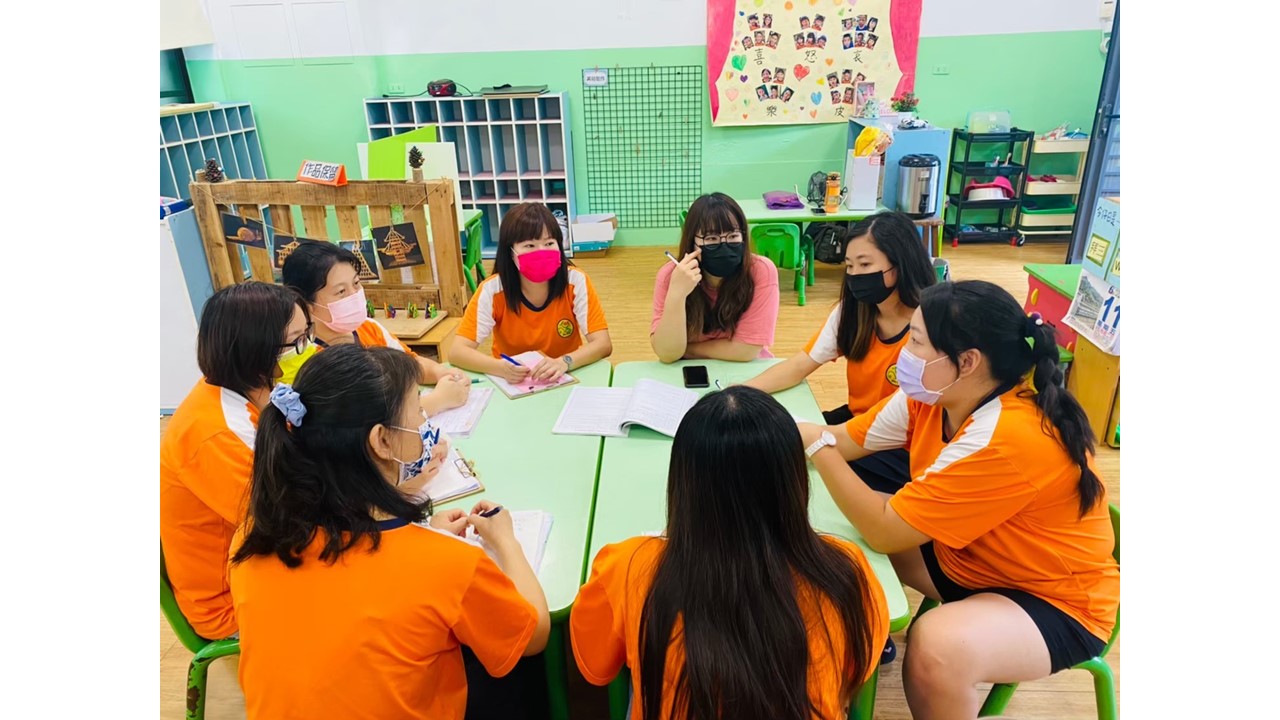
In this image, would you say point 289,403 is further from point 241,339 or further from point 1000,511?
point 1000,511

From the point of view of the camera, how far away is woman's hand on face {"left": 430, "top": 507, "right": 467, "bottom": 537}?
4.76ft

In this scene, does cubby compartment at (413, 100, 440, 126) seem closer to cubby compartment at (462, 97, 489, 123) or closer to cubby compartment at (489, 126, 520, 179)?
cubby compartment at (462, 97, 489, 123)

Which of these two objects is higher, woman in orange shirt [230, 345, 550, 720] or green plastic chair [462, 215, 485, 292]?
woman in orange shirt [230, 345, 550, 720]

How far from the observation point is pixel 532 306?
8.77 ft

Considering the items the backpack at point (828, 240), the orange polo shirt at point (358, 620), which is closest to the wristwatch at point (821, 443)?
the orange polo shirt at point (358, 620)

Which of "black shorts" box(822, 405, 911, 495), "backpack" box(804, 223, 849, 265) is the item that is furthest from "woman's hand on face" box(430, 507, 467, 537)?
"backpack" box(804, 223, 849, 265)

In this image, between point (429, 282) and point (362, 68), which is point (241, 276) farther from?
point (362, 68)

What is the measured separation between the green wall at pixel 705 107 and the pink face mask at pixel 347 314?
4.51 meters

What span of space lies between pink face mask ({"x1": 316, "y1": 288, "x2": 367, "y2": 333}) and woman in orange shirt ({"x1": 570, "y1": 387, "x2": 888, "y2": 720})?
151 centimetres

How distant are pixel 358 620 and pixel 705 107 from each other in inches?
231

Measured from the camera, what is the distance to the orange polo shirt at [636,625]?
1.06m

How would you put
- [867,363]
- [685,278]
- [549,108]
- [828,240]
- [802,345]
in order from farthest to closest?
[549,108]
[828,240]
[802,345]
[685,278]
[867,363]

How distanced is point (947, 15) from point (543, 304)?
202 inches

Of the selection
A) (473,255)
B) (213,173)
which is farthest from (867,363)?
(213,173)
